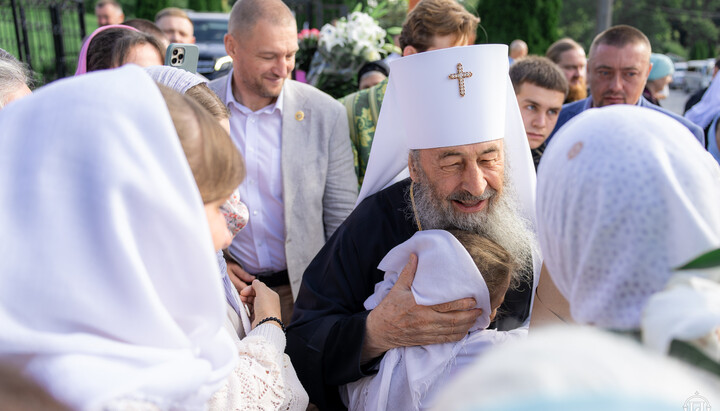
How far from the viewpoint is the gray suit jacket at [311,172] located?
3.83 m

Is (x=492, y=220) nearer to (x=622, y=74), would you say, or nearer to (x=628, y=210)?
(x=628, y=210)

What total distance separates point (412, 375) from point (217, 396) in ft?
2.69

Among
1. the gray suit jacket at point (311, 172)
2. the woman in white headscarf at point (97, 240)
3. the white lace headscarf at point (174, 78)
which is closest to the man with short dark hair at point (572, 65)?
the gray suit jacket at point (311, 172)

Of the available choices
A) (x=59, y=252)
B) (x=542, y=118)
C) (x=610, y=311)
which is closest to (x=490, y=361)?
(x=610, y=311)

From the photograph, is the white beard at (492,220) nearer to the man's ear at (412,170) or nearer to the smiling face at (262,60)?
the man's ear at (412,170)

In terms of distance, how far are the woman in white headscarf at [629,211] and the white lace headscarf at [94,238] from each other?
2.49 feet

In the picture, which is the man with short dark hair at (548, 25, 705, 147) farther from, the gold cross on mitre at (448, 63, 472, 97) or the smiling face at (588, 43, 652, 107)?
the gold cross on mitre at (448, 63, 472, 97)

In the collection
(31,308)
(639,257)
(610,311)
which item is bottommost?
(31,308)

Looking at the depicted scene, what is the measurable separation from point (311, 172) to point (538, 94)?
1677 mm

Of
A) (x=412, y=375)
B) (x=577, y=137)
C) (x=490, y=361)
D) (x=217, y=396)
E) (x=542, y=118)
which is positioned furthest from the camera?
(x=542, y=118)

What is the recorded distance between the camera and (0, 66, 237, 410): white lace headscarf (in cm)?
120

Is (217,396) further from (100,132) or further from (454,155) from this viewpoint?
(454,155)

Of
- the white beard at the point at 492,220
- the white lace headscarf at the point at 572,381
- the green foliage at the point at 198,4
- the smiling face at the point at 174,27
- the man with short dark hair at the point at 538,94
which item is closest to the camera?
the white lace headscarf at the point at 572,381

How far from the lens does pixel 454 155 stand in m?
2.83
